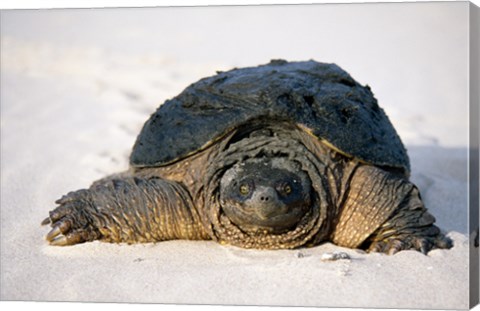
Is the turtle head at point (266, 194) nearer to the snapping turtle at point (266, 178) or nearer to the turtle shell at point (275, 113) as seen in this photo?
the snapping turtle at point (266, 178)

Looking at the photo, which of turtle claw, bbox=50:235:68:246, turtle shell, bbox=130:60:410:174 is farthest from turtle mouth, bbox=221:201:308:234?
turtle claw, bbox=50:235:68:246

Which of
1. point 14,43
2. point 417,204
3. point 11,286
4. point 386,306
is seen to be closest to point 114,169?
point 14,43

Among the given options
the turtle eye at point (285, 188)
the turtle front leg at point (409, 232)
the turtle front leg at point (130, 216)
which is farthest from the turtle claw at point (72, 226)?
the turtle front leg at point (409, 232)

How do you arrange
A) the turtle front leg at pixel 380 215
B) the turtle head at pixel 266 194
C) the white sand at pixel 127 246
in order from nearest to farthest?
the white sand at pixel 127 246 → the turtle head at pixel 266 194 → the turtle front leg at pixel 380 215

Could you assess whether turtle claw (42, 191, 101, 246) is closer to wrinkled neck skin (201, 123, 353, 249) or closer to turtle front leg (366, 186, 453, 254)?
wrinkled neck skin (201, 123, 353, 249)

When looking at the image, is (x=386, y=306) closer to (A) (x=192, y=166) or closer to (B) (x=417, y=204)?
(B) (x=417, y=204)

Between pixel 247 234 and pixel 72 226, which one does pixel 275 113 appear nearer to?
pixel 247 234

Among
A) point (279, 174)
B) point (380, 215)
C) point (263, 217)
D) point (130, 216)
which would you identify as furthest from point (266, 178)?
point (130, 216)
